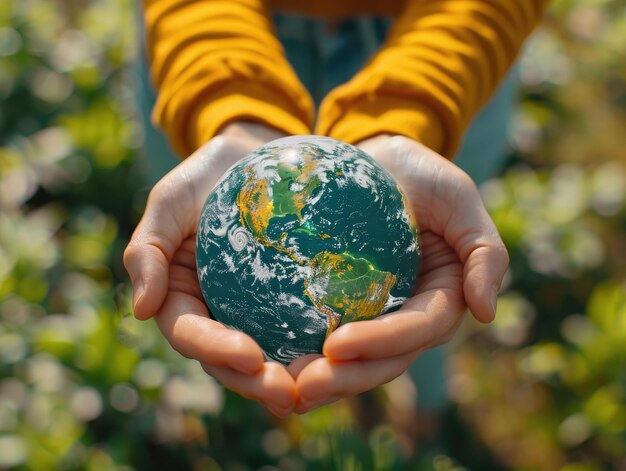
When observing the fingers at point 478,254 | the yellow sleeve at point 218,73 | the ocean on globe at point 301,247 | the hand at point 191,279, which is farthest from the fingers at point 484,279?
the yellow sleeve at point 218,73

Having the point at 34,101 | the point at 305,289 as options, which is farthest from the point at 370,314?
the point at 34,101

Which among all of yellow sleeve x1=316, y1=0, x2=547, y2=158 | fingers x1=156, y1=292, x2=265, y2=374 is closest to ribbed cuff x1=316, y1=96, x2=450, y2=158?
yellow sleeve x1=316, y1=0, x2=547, y2=158

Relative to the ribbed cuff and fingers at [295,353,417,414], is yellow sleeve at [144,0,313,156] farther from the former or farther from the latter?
fingers at [295,353,417,414]

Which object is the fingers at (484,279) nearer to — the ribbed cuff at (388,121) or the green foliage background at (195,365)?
the ribbed cuff at (388,121)

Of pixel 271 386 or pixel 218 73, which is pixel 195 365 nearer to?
pixel 218 73

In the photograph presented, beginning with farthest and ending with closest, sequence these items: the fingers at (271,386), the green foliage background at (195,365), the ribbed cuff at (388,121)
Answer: the green foliage background at (195,365), the ribbed cuff at (388,121), the fingers at (271,386)

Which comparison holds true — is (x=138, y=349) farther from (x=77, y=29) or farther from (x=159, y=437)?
(x=77, y=29)

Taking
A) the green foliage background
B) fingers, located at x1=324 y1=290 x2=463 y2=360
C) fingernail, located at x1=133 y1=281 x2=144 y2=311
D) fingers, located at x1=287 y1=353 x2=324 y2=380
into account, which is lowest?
the green foliage background
